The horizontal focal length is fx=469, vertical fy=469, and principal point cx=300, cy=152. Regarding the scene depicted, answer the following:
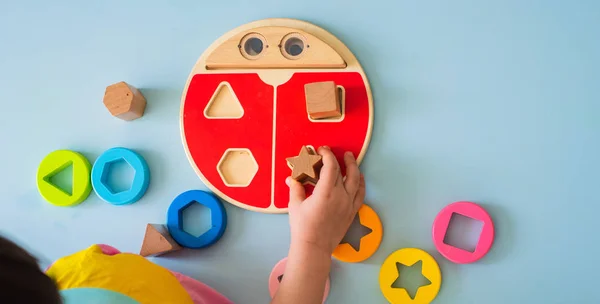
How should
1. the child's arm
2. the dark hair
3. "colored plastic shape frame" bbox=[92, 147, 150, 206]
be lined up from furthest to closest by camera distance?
"colored plastic shape frame" bbox=[92, 147, 150, 206] → the child's arm → the dark hair

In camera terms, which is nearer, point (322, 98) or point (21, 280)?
point (21, 280)

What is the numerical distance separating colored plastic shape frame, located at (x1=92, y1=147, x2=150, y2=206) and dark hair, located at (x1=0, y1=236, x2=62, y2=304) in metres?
0.27

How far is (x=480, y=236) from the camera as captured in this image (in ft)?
2.24

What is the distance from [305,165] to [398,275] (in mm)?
221

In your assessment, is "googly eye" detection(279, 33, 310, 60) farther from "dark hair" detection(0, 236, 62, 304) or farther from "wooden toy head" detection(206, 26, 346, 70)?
"dark hair" detection(0, 236, 62, 304)

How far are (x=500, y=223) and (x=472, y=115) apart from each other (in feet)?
0.54

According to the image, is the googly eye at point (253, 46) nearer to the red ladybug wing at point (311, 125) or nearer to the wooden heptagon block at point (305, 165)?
the red ladybug wing at point (311, 125)

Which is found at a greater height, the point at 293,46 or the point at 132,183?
the point at 293,46

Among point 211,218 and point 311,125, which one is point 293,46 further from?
point 211,218

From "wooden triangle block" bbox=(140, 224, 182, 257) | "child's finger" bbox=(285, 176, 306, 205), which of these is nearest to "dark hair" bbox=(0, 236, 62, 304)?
"wooden triangle block" bbox=(140, 224, 182, 257)

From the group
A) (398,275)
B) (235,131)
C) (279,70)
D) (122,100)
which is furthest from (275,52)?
(398,275)

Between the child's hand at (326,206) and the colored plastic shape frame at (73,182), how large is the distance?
356mm

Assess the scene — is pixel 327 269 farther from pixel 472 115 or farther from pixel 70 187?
pixel 70 187

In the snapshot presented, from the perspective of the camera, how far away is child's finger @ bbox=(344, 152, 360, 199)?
68cm
